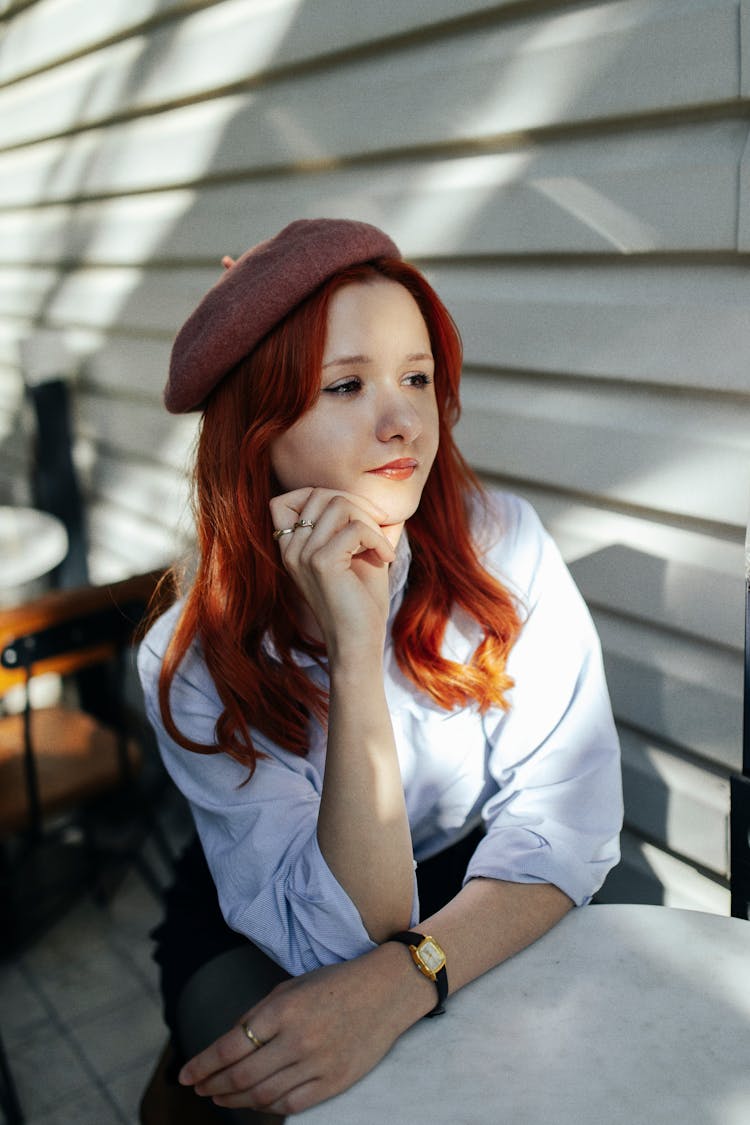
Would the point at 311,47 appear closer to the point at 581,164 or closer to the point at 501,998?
the point at 581,164

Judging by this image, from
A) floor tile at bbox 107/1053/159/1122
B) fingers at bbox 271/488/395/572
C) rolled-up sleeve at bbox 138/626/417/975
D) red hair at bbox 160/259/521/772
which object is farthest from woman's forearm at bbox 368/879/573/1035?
floor tile at bbox 107/1053/159/1122

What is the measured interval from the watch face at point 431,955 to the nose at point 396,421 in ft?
2.46

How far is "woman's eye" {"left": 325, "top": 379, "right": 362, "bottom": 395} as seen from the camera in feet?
5.42

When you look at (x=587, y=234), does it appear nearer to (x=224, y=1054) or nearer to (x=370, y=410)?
(x=370, y=410)

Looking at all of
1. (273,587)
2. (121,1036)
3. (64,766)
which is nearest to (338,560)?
(273,587)

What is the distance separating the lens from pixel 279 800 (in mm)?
1707

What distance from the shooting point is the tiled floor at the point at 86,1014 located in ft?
8.90

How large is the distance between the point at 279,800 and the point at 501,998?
517 mm

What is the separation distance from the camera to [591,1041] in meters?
1.22

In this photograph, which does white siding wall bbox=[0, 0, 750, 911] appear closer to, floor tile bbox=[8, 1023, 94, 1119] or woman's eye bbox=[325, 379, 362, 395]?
woman's eye bbox=[325, 379, 362, 395]

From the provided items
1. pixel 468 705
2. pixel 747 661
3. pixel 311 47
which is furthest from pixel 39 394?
pixel 747 661

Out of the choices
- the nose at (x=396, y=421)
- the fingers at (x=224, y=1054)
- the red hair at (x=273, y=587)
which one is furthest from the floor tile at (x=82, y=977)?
the nose at (x=396, y=421)

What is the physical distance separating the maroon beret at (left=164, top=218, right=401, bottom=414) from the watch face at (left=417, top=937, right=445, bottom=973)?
0.95 m

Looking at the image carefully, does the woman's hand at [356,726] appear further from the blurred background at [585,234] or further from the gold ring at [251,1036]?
the blurred background at [585,234]
